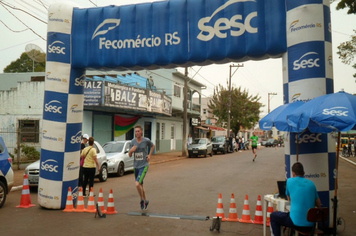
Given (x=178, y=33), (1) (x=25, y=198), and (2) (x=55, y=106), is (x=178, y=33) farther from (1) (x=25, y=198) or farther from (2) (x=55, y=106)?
(1) (x=25, y=198)

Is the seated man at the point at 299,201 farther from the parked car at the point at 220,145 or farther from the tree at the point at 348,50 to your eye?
the parked car at the point at 220,145

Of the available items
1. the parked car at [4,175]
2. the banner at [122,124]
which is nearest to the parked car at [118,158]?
the parked car at [4,175]

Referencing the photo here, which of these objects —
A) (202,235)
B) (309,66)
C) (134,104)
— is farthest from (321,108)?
(134,104)

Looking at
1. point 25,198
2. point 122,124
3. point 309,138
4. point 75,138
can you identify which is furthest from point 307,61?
point 122,124

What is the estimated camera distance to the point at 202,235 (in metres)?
6.65

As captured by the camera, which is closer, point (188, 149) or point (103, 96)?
point (103, 96)

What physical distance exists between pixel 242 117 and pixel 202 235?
5159 cm

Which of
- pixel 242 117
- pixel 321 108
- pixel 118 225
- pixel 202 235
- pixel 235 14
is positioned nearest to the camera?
pixel 321 108

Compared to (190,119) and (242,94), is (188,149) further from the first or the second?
(242,94)

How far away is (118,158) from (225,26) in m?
9.71

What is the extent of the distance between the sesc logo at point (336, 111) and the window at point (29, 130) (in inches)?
756

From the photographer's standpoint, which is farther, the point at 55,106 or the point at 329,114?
the point at 55,106

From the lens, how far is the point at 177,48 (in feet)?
27.7

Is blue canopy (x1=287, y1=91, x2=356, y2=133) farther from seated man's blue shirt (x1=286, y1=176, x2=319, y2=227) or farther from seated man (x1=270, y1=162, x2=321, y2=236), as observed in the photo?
seated man's blue shirt (x1=286, y1=176, x2=319, y2=227)
